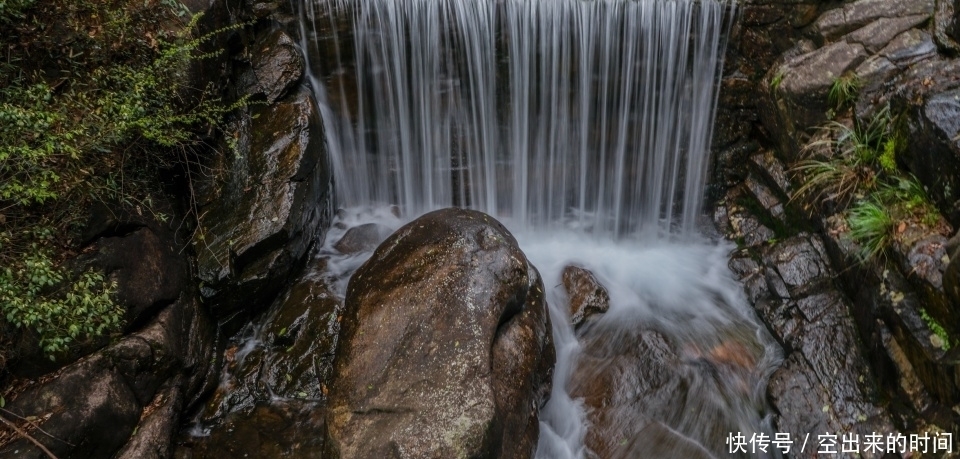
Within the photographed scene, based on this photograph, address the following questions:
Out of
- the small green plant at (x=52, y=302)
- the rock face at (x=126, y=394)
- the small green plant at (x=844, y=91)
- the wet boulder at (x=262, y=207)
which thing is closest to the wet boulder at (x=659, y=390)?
the small green plant at (x=844, y=91)

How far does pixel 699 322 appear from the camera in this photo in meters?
6.09

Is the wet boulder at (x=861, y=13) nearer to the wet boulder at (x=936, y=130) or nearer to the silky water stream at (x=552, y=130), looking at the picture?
the silky water stream at (x=552, y=130)

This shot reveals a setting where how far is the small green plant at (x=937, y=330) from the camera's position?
3.95 metres

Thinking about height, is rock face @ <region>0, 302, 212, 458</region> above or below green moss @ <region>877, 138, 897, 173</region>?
below

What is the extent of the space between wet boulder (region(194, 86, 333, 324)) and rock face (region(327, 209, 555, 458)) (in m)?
0.96

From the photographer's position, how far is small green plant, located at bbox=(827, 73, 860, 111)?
5594mm

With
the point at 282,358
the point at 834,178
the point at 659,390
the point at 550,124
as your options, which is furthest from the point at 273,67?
the point at 834,178

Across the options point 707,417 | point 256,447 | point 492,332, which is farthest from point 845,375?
point 256,447

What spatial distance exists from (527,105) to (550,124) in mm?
418

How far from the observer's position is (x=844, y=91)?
562 cm

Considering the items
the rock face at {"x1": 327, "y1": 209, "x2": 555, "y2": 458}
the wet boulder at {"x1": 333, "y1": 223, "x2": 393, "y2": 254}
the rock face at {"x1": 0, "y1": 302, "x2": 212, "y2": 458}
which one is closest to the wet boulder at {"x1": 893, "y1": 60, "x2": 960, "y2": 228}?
the rock face at {"x1": 327, "y1": 209, "x2": 555, "y2": 458}

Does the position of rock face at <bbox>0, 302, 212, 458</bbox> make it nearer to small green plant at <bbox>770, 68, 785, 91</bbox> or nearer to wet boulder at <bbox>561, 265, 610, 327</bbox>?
wet boulder at <bbox>561, 265, 610, 327</bbox>

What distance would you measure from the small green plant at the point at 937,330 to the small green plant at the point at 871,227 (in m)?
0.67

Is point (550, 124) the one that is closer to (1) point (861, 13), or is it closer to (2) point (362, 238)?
(2) point (362, 238)
